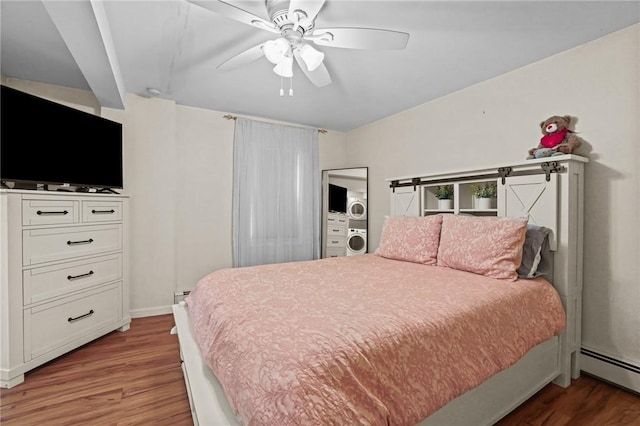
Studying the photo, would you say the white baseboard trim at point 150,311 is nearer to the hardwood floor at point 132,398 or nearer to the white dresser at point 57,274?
the white dresser at point 57,274

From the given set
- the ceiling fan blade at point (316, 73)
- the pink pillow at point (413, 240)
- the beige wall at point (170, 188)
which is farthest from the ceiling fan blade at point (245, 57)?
the pink pillow at point (413, 240)

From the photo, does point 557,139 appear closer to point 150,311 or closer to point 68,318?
point 68,318

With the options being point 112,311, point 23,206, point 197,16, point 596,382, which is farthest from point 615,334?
point 23,206

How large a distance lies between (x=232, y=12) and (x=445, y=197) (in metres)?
2.41

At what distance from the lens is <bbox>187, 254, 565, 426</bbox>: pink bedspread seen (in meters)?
0.92

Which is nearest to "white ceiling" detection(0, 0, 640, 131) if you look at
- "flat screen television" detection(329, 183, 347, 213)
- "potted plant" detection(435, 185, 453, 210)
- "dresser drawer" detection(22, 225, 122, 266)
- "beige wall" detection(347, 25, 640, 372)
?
"beige wall" detection(347, 25, 640, 372)

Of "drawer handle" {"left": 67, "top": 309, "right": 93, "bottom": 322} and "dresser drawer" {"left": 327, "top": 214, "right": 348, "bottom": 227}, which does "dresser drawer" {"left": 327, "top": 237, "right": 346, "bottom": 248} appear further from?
"drawer handle" {"left": 67, "top": 309, "right": 93, "bottom": 322}

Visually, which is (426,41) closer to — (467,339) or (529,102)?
(529,102)

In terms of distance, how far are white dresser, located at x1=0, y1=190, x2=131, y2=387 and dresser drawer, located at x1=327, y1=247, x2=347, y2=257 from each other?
2484 mm

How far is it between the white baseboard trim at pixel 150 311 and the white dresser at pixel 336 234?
7.03ft

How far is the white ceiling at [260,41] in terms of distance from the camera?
1746mm

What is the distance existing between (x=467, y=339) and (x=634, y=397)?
1.52 metres

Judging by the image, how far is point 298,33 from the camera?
1726 mm

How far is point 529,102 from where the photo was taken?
7.98 feet
